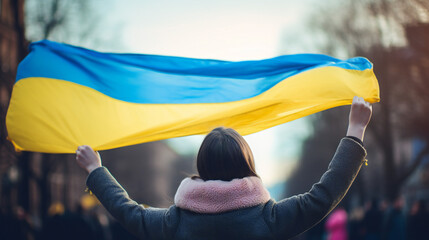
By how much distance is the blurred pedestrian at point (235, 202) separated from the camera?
2.49 meters

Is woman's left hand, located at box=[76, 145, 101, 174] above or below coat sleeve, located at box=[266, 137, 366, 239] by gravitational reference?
above

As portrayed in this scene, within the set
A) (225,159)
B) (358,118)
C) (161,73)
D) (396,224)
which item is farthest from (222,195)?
(396,224)

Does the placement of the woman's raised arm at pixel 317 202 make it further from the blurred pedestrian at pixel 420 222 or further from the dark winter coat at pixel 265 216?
the blurred pedestrian at pixel 420 222

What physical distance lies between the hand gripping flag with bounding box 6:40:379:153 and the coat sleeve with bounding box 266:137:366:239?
0.97m

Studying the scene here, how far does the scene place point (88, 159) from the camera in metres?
2.94

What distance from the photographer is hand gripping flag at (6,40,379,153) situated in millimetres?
3594

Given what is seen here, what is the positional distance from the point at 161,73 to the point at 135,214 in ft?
6.27

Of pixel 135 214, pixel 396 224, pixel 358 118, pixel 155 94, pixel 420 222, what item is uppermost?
pixel 155 94

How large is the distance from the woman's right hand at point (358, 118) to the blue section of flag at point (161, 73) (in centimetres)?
119

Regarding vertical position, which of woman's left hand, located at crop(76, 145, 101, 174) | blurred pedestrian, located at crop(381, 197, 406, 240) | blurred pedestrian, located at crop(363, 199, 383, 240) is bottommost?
blurred pedestrian, located at crop(363, 199, 383, 240)

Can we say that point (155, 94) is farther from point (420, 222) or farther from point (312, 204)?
point (420, 222)

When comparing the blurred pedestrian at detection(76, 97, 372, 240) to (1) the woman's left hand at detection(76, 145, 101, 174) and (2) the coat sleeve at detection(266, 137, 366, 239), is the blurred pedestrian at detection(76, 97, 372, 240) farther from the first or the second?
(1) the woman's left hand at detection(76, 145, 101, 174)

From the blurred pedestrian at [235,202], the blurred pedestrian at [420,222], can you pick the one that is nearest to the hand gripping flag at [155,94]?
the blurred pedestrian at [235,202]

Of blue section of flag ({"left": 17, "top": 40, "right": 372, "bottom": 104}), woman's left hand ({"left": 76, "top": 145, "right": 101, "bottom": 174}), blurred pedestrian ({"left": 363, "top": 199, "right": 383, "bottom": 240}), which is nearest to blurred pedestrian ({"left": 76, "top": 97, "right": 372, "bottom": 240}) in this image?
woman's left hand ({"left": 76, "top": 145, "right": 101, "bottom": 174})
